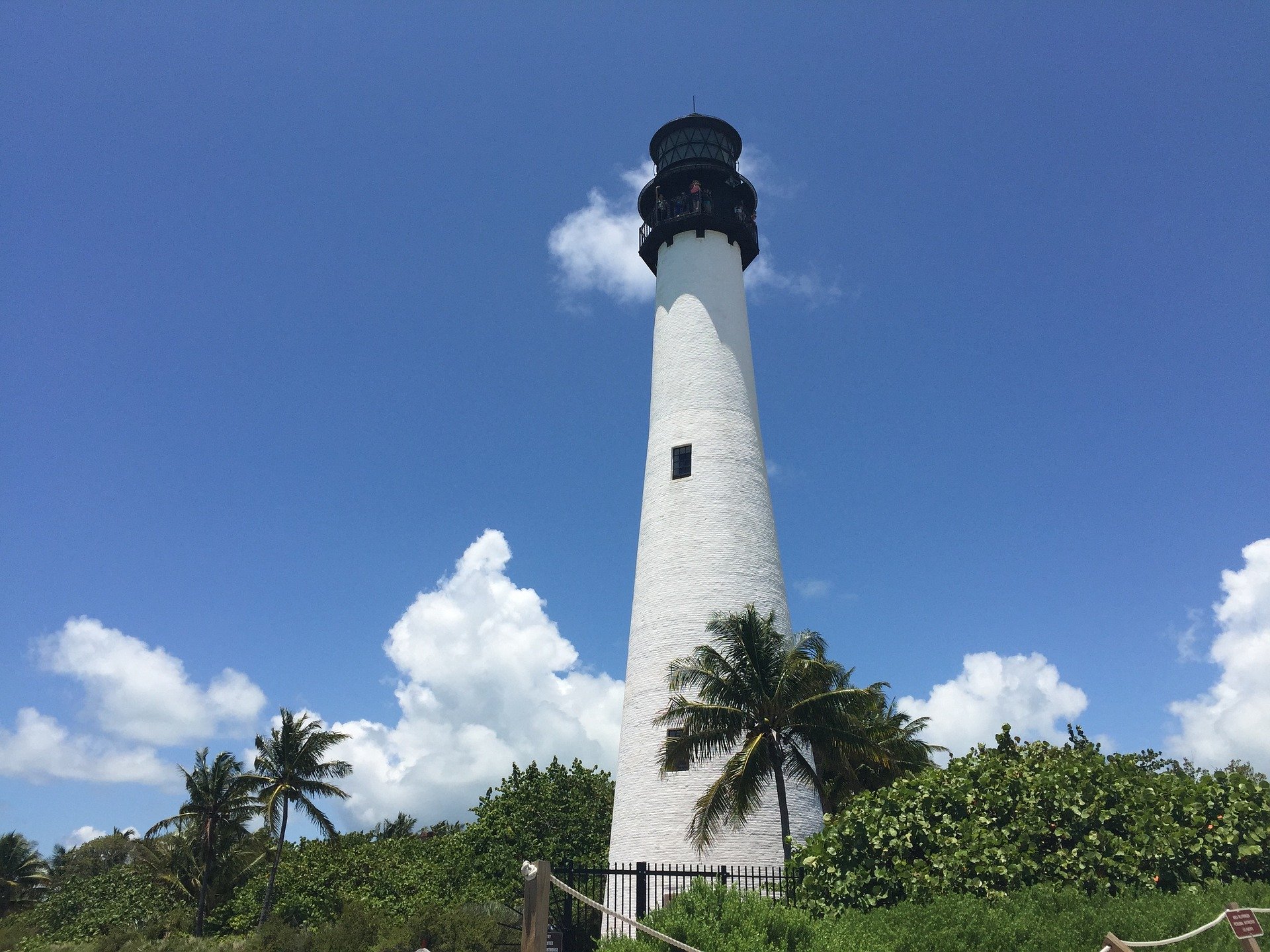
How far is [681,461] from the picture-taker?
25094mm

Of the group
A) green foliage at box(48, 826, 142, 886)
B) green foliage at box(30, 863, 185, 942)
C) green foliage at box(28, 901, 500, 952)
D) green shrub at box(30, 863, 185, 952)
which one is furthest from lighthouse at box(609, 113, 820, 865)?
green foliage at box(48, 826, 142, 886)

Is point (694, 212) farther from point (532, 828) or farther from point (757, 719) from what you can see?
point (532, 828)

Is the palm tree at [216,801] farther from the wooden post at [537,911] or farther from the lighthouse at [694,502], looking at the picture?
the wooden post at [537,911]

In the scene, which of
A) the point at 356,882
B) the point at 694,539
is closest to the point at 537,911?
the point at 694,539

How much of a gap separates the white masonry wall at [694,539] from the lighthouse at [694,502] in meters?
0.04

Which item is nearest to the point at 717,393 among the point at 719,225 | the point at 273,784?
the point at 719,225

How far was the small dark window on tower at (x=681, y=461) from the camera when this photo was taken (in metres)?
24.8

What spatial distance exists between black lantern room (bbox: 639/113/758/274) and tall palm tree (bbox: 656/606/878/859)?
575 inches

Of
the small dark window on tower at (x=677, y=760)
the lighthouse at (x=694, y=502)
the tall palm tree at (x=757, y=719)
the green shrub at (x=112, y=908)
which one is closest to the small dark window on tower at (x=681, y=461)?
the lighthouse at (x=694, y=502)

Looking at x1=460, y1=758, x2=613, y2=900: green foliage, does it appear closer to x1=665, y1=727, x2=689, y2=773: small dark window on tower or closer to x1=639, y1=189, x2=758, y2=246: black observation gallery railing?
x1=665, y1=727, x2=689, y2=773: small dark window on tower

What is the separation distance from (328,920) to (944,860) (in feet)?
109

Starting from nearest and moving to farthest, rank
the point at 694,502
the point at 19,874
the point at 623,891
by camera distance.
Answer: the point at 623,891 < the point at 694,502 < the point at 19,874

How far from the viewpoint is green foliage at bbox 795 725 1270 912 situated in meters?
13.3

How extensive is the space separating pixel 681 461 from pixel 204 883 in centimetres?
3130
